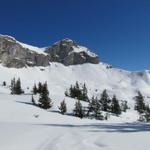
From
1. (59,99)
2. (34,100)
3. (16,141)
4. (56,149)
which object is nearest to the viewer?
(56,149)

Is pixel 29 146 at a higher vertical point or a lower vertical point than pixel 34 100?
lower

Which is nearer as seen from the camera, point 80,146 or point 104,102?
point 80,146

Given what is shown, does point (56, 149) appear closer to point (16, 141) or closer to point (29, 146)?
point (29, 146)

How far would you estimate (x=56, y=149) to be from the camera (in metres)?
12.9

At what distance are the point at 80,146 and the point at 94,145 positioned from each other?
0.66 m

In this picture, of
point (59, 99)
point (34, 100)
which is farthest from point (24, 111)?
point (59, 99)

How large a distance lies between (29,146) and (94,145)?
9.91 feet

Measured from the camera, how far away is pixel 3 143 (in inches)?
568

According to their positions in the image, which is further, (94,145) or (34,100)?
(34,100)

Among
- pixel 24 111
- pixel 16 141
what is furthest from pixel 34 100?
pixel 16 141

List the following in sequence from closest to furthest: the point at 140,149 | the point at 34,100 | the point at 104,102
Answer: the point at 140,149
the point at 34,100
the point at 104,102

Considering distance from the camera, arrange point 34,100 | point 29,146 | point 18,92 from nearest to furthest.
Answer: point 29,146, point 34,100, point 18,92

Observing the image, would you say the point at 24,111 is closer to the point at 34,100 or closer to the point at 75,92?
the point at 34,100

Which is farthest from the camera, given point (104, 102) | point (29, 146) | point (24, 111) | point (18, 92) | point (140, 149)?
point (18, 92)
